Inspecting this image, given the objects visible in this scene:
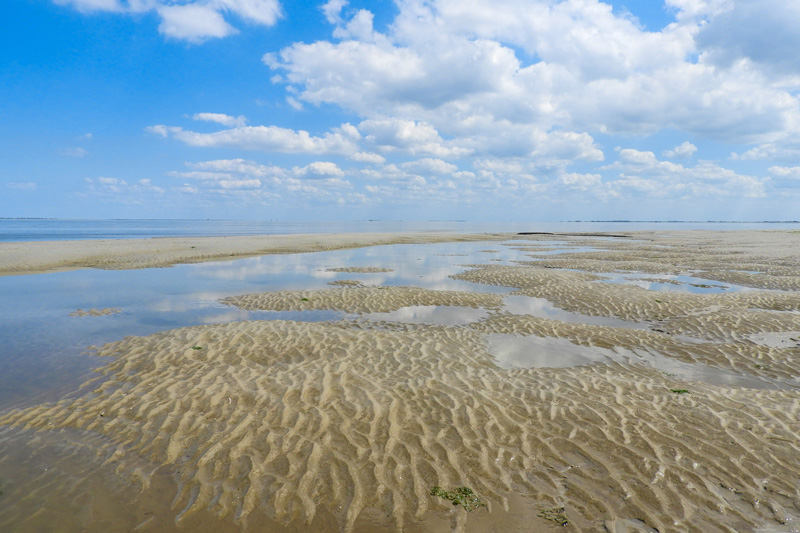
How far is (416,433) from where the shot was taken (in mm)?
6613

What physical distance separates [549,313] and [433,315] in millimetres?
4878

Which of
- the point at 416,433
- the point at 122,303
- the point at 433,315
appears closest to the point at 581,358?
the point at 433,315

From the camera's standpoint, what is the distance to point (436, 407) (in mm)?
7535

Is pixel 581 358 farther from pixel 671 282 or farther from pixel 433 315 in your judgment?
pixel 671 282

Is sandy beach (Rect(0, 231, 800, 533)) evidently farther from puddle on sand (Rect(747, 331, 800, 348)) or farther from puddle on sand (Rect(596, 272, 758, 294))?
puddle on sand (Rect(596, 272, 758, 294))

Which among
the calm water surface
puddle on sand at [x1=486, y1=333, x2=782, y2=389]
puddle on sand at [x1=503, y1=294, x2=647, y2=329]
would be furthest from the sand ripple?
puddle on sand at [x1=503, y1=294, x2=647, y2=329]

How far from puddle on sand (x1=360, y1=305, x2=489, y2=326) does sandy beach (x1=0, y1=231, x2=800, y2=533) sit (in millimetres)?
1380

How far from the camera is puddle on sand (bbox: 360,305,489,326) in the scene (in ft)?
48.1

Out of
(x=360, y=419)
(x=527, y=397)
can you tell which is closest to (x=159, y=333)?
(x=360, y=419)

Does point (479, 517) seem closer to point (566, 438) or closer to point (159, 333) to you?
point (566, 438)

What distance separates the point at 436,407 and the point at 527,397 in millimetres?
1972

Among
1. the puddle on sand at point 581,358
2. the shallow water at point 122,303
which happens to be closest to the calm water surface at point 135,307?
the shallow water at point 122,303

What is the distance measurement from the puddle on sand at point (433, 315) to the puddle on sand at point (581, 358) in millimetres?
2255

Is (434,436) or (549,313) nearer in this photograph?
(434,436)
